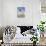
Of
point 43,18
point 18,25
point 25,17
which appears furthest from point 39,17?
point 18,25

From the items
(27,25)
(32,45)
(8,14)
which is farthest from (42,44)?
Answer: (8,14)

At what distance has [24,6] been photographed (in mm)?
4762

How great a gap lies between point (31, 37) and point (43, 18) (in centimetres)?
79

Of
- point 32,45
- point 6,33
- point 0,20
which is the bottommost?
point 32,45

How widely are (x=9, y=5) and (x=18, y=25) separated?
2.59 feet

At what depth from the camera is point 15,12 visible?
4762mm

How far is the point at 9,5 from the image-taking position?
478 cm

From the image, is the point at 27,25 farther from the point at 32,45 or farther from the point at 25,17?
the point at 32,45

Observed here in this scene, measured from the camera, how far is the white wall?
471 centimetres

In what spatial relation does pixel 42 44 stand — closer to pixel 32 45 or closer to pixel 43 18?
pixel 32 45

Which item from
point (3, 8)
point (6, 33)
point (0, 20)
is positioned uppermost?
point (3, 8)

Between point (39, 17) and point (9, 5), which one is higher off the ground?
point (9, 5)

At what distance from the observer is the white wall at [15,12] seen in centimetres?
471

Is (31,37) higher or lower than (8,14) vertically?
lower
